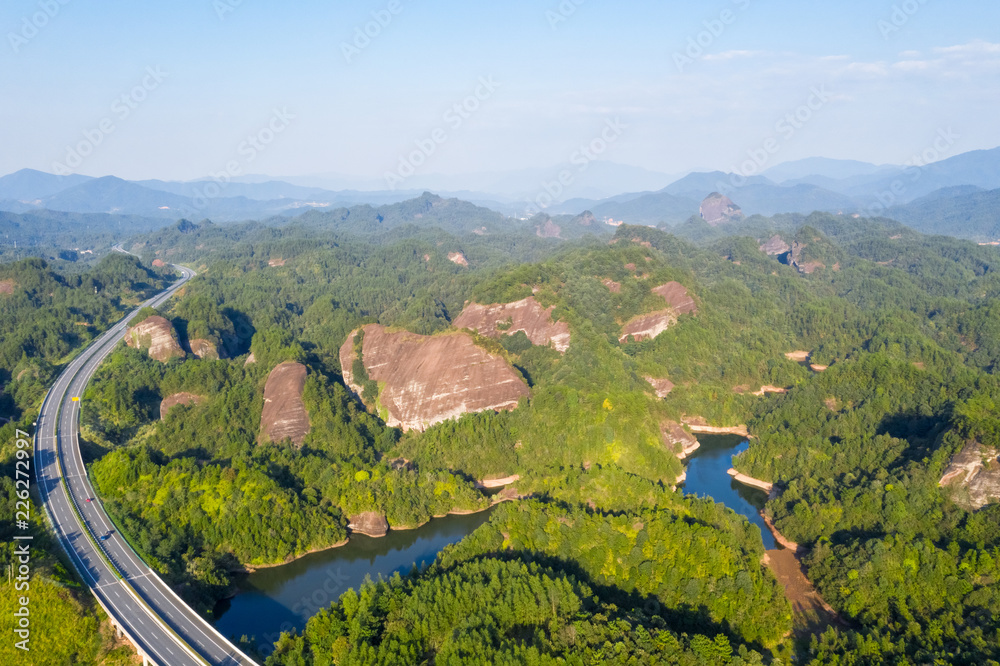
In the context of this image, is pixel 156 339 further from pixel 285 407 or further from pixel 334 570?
pixel 334 570

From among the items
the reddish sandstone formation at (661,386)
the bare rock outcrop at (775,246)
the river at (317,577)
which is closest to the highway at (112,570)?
the river at (317,577)

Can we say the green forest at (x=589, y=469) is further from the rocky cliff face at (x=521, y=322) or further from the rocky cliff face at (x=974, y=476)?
the rocky cliff face at (x=521, y=322)

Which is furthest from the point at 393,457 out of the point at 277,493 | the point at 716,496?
the point at 716,496

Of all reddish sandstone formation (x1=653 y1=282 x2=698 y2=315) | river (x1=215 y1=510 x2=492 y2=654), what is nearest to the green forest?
river (x1=215 y1=510 x2=492 y2=654)

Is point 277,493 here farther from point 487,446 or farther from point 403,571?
point 487,446

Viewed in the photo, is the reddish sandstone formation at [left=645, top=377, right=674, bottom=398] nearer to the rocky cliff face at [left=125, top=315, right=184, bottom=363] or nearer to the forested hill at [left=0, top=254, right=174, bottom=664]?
the forested hill at [left=0, top=254, right=174, bottom=664]
